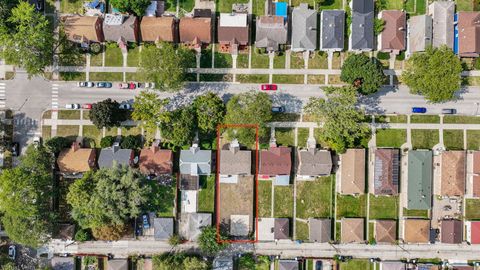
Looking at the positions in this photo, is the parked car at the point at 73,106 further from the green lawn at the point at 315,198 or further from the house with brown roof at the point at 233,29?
the green lawn at the point at 315,198

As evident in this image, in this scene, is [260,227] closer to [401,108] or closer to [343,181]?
[343,181]

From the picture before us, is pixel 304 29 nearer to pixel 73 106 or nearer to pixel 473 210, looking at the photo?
pixel 73 106

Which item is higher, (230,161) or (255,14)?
(255,14)

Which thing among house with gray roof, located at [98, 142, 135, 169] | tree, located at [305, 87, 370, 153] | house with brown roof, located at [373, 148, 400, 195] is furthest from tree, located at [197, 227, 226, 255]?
house with brown roof, located at [373, 148, 400, 195]

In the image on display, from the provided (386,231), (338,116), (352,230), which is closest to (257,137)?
(338,116)

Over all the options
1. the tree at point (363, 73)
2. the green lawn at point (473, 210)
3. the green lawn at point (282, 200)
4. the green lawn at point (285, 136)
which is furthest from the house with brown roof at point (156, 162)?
the green lawn at point (473, 210)

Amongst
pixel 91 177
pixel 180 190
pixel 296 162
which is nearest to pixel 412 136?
pixel 296 162
